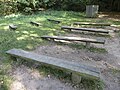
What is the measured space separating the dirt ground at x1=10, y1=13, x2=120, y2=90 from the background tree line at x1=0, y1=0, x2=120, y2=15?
23.9ft

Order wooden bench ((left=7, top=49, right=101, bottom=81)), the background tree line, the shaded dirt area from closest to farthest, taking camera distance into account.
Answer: wooden bench ((left=7, top=49, right=101, bottom=81)) → the shaded dirt area → the background tree line

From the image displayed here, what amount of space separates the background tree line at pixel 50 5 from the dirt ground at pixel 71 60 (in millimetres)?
7279

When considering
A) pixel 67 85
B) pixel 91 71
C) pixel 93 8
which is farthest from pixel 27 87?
pixel 93 8

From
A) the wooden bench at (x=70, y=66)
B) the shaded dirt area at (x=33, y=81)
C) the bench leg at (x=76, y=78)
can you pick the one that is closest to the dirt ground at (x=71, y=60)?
the shaded dirt area at (x=33, y=81)

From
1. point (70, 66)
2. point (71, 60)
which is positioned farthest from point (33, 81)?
point (71, 60)

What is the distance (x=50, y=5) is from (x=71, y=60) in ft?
33.9

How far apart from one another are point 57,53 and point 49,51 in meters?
0.27

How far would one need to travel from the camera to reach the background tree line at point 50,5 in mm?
11759

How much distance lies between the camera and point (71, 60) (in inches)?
182

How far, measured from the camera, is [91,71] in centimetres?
336

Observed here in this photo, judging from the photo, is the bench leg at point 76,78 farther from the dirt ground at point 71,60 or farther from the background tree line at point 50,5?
the background tree line at point 50,5

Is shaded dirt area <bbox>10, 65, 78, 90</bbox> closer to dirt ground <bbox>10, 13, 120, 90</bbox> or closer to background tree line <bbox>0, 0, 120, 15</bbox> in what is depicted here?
dirt ground <bbox>10, 13, 120, 90</bbox>

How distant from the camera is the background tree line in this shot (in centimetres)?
1176

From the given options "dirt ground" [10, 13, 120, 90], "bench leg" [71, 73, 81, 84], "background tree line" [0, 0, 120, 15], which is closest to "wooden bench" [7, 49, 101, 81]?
"bench leg" [71, 73, 81, 84]
